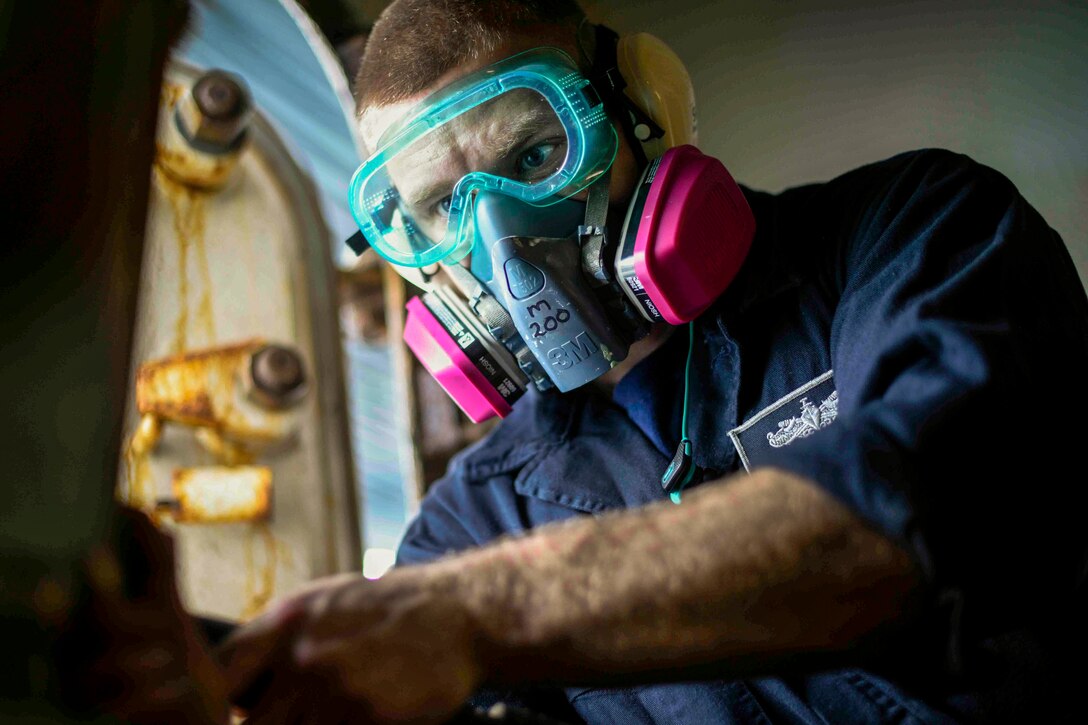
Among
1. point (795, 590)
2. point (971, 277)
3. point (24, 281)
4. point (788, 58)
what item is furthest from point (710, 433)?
point (788, 58)

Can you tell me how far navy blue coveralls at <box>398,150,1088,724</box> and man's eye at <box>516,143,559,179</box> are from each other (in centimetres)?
36

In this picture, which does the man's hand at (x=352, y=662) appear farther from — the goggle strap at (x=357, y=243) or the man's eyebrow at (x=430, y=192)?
the goggle strap at (x=357, y=243)

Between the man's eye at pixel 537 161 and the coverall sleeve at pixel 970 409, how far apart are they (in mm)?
545

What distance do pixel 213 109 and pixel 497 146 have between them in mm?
751

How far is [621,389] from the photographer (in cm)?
147

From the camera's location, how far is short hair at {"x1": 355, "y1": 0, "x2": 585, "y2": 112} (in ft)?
4.59

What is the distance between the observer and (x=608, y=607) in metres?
0.65

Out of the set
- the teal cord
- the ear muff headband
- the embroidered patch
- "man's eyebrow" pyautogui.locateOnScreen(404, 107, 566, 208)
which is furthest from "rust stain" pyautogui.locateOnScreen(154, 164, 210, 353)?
the embroidered patch

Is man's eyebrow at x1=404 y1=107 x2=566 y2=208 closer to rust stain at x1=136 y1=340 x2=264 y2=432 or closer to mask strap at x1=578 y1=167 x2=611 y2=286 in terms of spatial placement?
mask strap at x1=578 y1=167 x2=611 y2=286

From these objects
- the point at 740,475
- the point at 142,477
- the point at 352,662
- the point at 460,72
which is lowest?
the point at 142,477

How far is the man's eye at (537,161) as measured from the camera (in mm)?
1382

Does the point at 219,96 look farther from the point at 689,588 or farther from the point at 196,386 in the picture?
the point at 689,588

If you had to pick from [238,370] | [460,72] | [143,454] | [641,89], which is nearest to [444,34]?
[460,72]

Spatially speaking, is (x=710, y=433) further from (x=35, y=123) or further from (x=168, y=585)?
(x=35, y=123)
